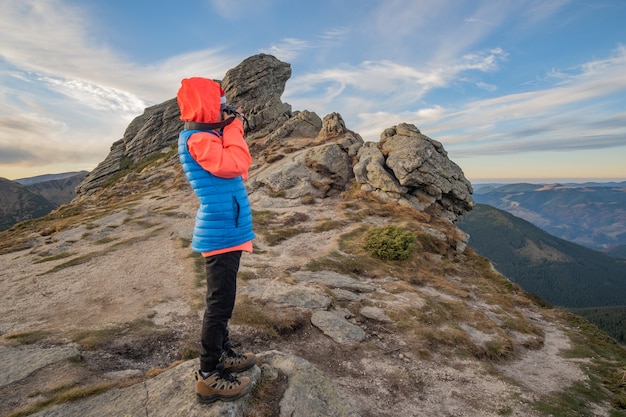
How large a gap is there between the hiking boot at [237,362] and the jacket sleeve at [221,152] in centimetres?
331

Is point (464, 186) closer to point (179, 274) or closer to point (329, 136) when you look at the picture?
point (329, 136)

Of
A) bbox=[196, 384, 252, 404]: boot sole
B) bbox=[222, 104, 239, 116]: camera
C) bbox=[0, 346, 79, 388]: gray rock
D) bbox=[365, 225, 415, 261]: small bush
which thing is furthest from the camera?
bbox=[365, 225, 415, 261]: small bush

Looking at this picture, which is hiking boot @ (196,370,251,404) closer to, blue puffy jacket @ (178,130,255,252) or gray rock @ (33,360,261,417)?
gray rock @ (33,360,261,417)

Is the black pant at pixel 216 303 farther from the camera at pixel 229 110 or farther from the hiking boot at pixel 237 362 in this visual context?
the camera at pixel 229 110

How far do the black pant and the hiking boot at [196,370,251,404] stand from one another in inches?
6.6

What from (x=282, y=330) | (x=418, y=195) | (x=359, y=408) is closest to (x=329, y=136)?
(x=418, y=195)

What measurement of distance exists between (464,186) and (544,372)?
903 inches

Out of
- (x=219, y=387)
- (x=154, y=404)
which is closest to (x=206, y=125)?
(x=219, y=387)

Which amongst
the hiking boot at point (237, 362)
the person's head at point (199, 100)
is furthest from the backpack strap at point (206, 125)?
the hiking boot at point (237, 362)

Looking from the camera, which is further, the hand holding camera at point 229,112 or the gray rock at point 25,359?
the gray rock at point 25,359

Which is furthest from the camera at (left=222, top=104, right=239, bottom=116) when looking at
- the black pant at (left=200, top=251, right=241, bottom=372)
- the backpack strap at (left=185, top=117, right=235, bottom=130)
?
the black pant at (left=200, top=251, right=241, bottom=372)

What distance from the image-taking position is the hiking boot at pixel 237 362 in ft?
20.0

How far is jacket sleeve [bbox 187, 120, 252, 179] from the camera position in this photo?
5.18 meters

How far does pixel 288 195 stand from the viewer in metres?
32.3
